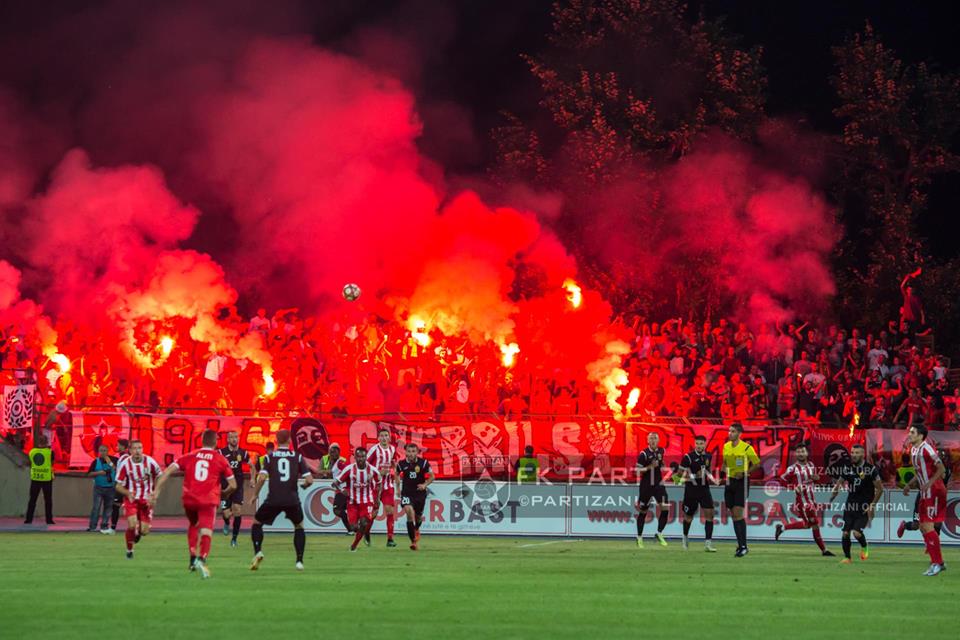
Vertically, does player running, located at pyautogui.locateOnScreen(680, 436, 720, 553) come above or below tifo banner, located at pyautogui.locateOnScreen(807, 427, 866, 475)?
below

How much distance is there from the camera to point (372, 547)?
24797mm

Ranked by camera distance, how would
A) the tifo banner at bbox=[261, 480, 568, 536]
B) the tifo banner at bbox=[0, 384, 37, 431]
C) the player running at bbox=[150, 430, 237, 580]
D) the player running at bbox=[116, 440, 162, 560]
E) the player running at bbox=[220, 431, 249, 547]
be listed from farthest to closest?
the tifo banner at bbox=[0, 384, 37, 431]
the tifo banner at bbox=[261, 480, 568, 536]
the player running at bbox=[220, 431, 249, 547]
the player running at bbox=[116, 440, 162, 560]
the player running at bbox=[150, 430, 237, 580]

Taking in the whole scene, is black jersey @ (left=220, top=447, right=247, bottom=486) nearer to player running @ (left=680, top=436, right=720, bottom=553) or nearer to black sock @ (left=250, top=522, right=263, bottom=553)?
black sock @ (left=250, top=522, right=263, bottom=553)

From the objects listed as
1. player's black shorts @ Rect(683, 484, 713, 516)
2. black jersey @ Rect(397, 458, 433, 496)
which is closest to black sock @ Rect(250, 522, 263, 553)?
black jersey @ Rect(397, 458, 433, 496)

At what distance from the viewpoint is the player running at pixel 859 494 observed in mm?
22125

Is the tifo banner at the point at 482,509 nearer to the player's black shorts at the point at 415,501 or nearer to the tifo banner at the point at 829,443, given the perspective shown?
the player's black shorts at the point at 415,501

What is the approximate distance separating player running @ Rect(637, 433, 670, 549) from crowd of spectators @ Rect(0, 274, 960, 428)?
6947 millimetres

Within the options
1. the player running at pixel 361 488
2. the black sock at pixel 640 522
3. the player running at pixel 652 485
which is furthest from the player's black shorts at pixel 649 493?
the player running at pixel 361 488

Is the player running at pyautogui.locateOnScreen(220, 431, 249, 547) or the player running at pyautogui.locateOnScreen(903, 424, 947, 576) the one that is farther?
the player running at pyautogui.locateOnScreen(220, 431, 249, 547)

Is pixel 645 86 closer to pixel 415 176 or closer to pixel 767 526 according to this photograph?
pixel 415 176

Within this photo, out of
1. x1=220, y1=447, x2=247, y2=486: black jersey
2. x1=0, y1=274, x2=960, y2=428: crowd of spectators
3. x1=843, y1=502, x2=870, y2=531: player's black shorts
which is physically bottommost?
Result: x1=843, y1=502, x2=870, y2=531: player's black shorts

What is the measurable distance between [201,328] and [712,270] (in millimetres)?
15947

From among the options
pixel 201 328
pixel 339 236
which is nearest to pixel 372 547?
pixel 201 328

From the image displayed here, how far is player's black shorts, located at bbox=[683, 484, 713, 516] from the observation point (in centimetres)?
2484
